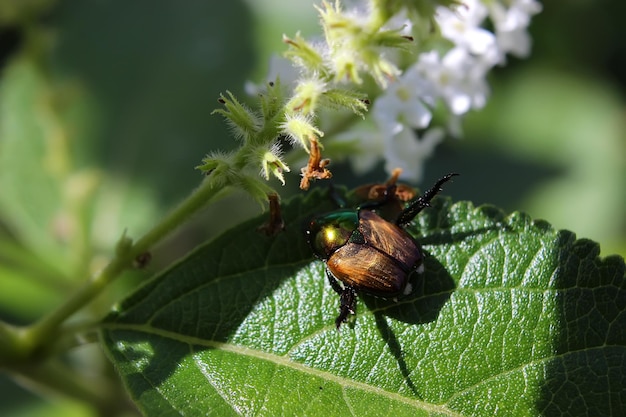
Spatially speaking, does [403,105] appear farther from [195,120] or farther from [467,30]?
[195,120]

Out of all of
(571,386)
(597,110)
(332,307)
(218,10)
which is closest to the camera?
(571,386)

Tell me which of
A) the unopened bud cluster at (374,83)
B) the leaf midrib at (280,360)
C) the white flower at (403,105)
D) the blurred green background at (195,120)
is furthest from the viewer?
the blurred green background at (195,120)

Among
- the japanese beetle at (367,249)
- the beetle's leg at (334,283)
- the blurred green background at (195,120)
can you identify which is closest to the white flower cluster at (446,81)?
the japanese beetle at (367,249)

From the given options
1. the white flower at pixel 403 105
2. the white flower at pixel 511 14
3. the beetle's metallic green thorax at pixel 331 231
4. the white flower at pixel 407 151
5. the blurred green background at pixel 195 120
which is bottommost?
the beetle's metallic green thorax at pixel 331 231

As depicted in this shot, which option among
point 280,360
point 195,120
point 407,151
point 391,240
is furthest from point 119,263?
point 195,120

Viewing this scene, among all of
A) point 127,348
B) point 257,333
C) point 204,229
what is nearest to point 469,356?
point 257,333

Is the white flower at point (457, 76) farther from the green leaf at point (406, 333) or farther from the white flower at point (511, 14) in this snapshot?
the green leaf at point (406, 333)

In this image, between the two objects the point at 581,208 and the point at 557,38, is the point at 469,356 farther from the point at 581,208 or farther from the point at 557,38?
the point at 557,38
